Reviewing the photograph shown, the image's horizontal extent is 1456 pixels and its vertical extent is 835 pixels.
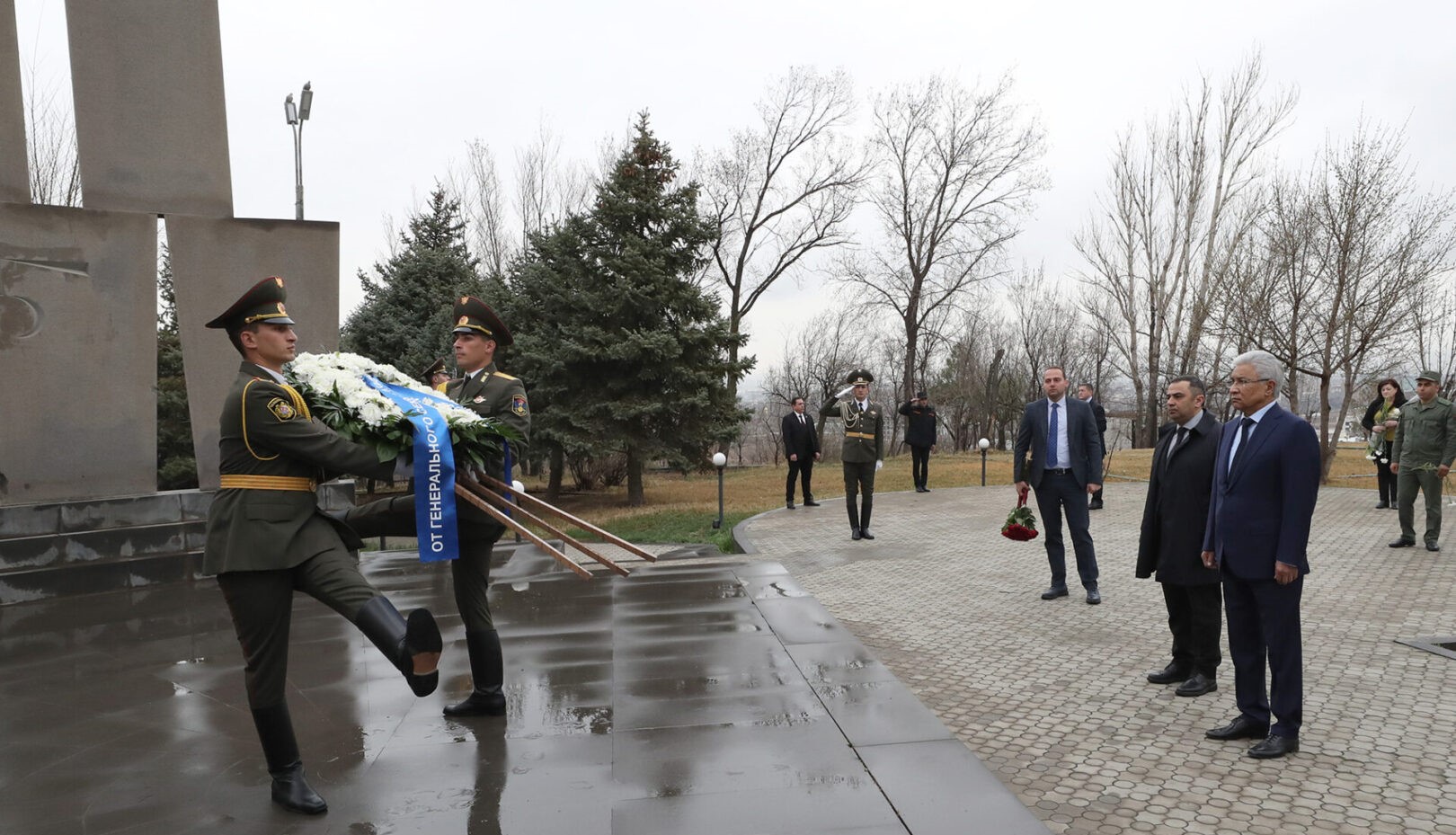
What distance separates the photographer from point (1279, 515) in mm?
4328

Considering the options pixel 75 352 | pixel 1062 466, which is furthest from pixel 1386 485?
pixel 75 352

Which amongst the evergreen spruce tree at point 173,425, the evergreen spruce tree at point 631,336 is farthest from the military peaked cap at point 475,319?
the evergreen spruce tree at point 173,425

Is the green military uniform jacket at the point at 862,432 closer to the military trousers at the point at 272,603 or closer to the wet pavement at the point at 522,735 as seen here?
the wet pavement at the point at 522,735

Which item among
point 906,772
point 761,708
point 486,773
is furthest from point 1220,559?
point 486,773

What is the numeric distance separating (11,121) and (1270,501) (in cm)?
941

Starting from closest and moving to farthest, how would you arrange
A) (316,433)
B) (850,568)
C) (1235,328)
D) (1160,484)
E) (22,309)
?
(316,433) < (1160,484) < (22,309) < (850,568) < (1235,328)

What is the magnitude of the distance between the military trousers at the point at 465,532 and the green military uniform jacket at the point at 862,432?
7850 millimetres

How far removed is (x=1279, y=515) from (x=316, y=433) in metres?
4.25

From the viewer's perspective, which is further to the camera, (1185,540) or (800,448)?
(800,448)

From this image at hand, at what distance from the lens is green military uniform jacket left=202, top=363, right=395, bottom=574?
3463 millimetres

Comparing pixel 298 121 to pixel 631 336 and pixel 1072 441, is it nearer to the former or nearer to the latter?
pixel 631 336

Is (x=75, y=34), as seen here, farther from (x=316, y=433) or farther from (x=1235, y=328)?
(x=1235, y=328)

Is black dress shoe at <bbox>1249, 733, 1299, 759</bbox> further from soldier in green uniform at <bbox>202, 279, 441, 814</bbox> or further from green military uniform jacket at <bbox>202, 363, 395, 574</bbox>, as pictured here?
green military uniform jacket at <bbox>202, 363, 395, 574</bbox>

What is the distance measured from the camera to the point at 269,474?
357cm
